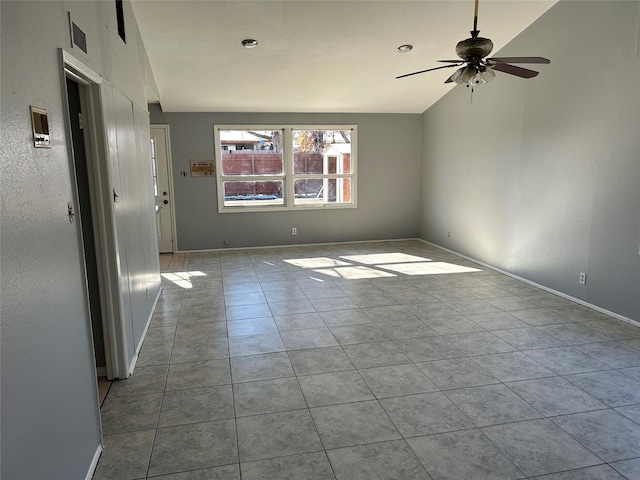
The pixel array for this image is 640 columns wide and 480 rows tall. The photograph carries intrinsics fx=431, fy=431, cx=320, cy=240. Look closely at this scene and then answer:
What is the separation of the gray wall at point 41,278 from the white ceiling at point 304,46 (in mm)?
2212

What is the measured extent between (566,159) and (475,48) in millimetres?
2202

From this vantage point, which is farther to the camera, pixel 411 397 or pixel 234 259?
pixel 234 259

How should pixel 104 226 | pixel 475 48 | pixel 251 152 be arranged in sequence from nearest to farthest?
pixel 104 226, pixel 475 48, pixel 251 152

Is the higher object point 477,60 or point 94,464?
point 477,60

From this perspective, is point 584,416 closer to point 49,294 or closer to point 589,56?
point 49,294

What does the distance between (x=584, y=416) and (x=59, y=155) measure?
2988 mm

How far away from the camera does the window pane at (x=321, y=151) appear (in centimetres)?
745

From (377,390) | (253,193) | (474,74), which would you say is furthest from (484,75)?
(253,193)

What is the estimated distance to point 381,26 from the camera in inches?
179

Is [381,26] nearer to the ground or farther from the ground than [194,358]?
farther from the ground

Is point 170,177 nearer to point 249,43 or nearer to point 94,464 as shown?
point 249,43

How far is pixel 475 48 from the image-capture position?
2881mm

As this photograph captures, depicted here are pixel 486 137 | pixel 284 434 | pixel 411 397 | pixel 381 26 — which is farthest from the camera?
pixel 486 137

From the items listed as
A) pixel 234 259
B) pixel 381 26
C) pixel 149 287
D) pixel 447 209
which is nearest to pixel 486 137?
pixel 447 209
